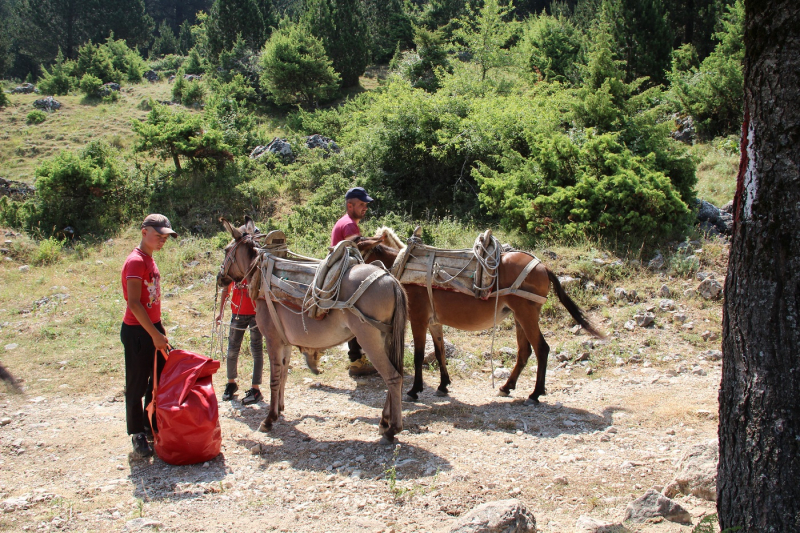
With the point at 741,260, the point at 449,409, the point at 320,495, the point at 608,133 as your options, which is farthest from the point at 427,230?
the point at 741,260

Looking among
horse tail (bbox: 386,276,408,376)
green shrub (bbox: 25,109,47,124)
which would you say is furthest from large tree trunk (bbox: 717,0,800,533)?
green shrub (bbox: 25,109,47,124)

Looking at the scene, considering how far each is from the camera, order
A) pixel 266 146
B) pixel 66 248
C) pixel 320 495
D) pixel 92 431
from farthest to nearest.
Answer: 1. pixel 266 146
2. pixel 66 248
3. pixel 92 431
4. pixel 320 495

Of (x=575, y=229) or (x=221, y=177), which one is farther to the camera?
(x=221, y=177)

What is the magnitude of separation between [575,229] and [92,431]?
7925 millimetres

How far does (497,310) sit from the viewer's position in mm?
6234

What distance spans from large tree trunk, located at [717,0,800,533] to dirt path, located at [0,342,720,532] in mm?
714

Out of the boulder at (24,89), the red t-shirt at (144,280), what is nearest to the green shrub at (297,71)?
the boulder at (24,89)

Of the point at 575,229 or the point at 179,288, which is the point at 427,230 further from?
the point at 179,288

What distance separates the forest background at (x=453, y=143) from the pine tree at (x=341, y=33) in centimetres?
54

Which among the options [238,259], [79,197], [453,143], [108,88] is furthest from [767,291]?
[108,88]

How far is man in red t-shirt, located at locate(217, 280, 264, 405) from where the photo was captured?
6258mm

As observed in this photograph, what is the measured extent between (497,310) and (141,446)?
3750 millimetres

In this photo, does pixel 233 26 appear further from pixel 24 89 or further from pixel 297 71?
pixel 24 89

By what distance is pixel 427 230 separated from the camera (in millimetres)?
11258
